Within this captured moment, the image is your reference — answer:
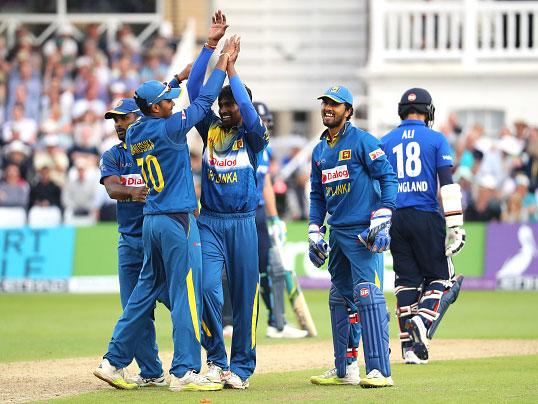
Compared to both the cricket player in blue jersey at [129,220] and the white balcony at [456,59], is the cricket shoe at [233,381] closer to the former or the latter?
the cricket player in blue jersey at [129,220]

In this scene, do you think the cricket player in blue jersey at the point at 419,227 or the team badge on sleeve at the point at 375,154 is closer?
the team badge on sleeve at the point at 375,154

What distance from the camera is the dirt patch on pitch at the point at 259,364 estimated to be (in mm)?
11148

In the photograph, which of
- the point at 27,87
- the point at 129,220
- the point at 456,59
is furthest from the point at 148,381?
the point at 456,59

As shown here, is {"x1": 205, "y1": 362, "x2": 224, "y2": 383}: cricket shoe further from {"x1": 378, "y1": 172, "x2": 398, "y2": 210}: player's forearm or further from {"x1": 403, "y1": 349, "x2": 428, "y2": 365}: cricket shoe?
{"x1": 403, "y1": 349, "x2": 428, "y2": 365}: cricket shoe

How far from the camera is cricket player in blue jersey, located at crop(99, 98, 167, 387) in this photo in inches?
445

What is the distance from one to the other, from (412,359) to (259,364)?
1.44 meters

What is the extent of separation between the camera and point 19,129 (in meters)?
26.2

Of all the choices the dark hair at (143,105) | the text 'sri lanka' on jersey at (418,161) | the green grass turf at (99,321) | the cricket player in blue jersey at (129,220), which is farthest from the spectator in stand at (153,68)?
the dark hair at (143,105)

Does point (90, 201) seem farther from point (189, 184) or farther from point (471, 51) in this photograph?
point (189, 184)

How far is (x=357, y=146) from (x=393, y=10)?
60.1 feet

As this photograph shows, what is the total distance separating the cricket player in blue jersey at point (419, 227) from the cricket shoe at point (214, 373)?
2657 mm

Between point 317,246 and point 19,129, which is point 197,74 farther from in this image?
point 19,129

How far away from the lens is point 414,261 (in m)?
13.3

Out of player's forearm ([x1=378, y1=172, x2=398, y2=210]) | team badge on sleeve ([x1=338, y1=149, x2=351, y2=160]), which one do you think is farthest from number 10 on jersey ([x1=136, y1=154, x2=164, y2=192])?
player's forearm ([x1=378, y1=172, x2=398, y2=210])
